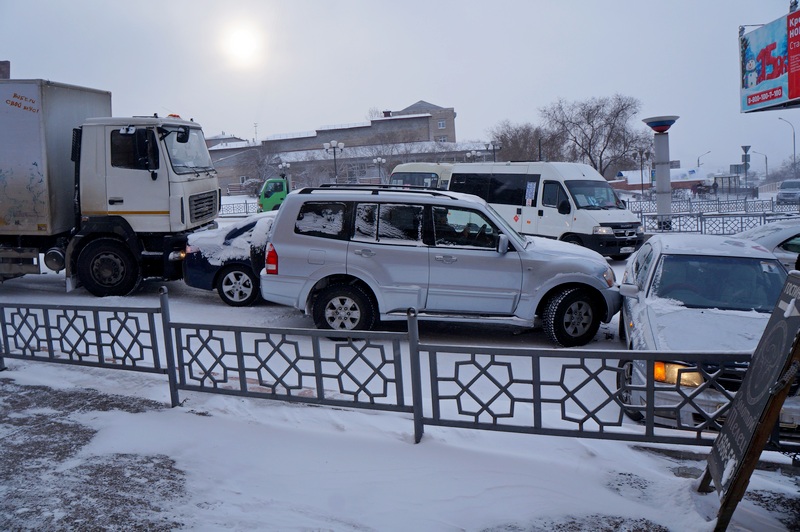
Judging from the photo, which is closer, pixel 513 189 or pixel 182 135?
pixel 182 135

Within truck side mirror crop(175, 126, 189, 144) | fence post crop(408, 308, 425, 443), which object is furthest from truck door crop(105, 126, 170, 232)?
fence post crop(408, 308, 425, 443)

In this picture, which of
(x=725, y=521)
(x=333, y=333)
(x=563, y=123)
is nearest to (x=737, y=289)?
(x=725, y=521)

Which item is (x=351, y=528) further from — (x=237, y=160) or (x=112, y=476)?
(x=237, y=160)

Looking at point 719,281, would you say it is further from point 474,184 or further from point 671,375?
point 474,184

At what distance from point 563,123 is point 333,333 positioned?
42093mm

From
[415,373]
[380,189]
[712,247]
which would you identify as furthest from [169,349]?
[712,247]

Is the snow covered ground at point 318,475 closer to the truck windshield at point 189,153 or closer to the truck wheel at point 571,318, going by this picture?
the truck wheel at point 571,318

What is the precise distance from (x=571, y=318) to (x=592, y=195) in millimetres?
7936

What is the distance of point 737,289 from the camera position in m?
6.78

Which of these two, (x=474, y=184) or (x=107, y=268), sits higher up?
(x=474, y=184)

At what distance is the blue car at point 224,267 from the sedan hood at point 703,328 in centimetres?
615

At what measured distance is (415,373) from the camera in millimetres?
4746

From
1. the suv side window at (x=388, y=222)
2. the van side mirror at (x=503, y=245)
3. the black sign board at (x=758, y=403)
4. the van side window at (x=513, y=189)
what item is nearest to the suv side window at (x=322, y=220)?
the suv side window at (x=388, y=222)

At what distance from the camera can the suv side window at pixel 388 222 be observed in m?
8.35
